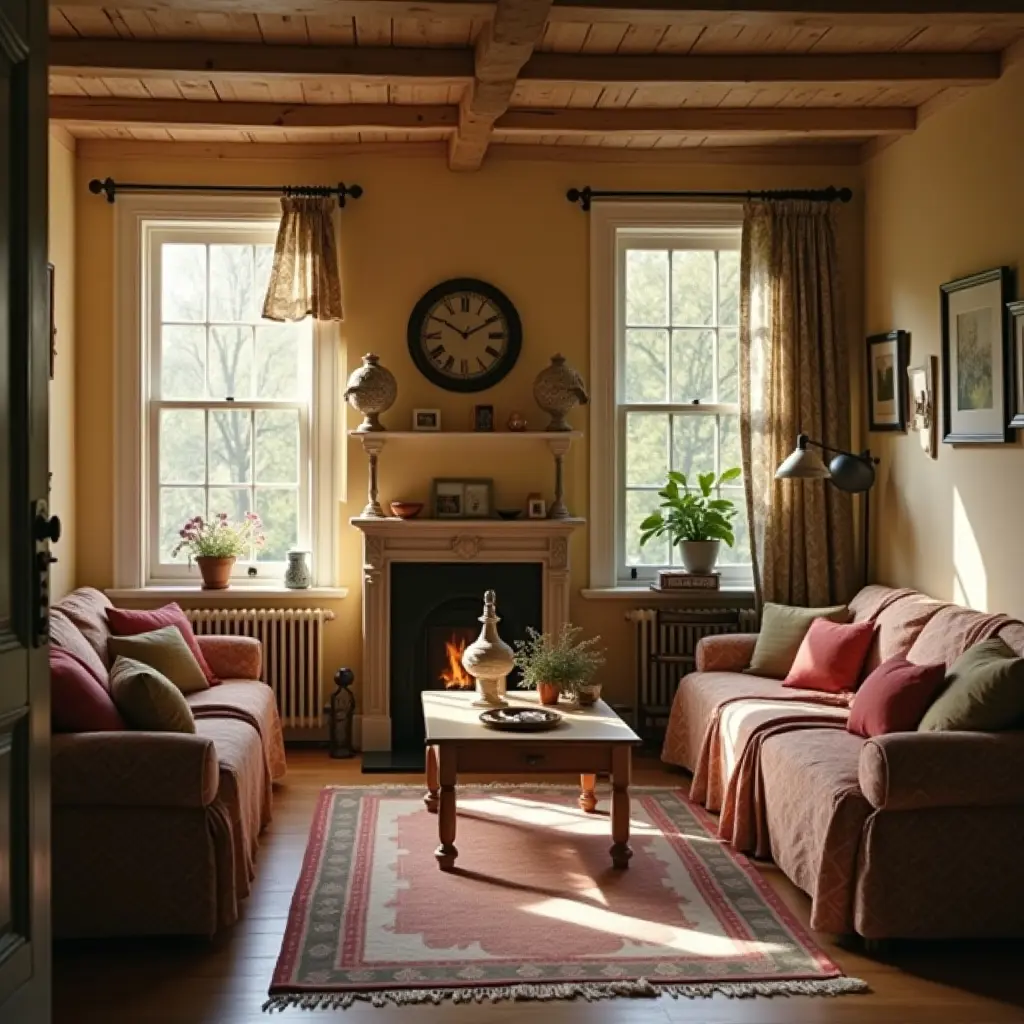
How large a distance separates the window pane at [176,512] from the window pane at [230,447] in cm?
10

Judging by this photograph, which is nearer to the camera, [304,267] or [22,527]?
[22,527]

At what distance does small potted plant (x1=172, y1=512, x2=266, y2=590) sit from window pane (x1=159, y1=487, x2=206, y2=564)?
0.04m

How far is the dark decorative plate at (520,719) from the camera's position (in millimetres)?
4645

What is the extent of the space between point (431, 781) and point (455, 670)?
942mm

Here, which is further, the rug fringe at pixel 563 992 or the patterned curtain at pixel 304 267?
the patterned curtain at pixel 304 267

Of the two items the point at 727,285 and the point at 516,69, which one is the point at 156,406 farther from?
the point at 727,285

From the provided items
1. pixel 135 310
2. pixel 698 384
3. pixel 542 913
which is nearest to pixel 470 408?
pixel 698 384

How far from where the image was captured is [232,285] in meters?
6.56

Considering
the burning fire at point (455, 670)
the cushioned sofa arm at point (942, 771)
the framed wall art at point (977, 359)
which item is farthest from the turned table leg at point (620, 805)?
the framed wall art at point (977, 359)

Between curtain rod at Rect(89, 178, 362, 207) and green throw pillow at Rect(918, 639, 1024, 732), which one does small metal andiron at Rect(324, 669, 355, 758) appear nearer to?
curtain rod at Rect(89, 178, 362, 207)

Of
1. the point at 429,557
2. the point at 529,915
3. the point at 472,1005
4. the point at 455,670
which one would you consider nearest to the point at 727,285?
the point at 429,557

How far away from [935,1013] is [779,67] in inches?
140

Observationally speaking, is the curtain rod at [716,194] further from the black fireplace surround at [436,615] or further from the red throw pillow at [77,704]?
the red throw pillow at [77,704]

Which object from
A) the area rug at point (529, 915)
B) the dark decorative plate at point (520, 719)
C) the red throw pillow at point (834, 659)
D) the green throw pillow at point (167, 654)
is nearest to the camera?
the area rug at point (529, 915)
